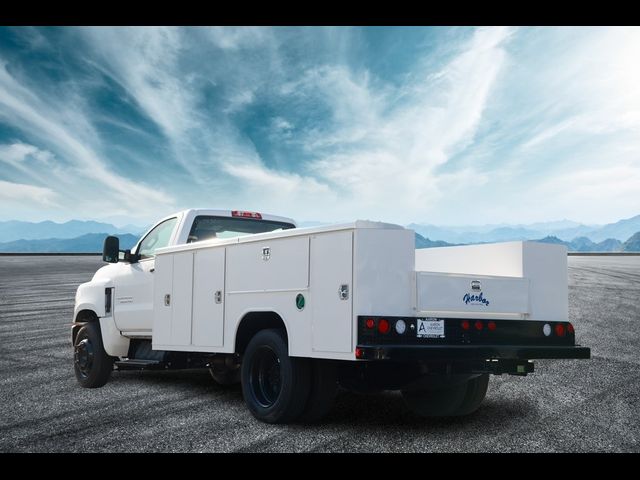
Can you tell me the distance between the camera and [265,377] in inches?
262

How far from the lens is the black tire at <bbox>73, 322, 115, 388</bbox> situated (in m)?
9.27

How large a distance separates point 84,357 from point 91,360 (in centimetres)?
19

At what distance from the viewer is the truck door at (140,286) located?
8.77 meters

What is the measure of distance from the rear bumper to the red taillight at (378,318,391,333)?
5.3 inches

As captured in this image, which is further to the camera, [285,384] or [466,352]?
[285,384]

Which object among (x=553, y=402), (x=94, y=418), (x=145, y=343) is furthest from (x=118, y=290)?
(x=553, y=402)

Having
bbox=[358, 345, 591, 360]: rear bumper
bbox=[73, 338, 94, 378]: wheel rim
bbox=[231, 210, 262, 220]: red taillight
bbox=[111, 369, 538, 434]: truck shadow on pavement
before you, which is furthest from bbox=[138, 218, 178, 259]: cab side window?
bbox=[358, 345, 591, 360]: rear bumper

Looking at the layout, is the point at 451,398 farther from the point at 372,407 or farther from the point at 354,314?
the point at 354,314

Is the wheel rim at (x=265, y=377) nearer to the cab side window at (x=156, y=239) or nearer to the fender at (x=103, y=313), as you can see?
the cab side window at (x=156, y=239)

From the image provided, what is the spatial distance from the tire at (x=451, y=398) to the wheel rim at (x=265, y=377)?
1.43 meters

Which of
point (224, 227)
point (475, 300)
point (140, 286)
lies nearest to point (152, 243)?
point (140, 286)

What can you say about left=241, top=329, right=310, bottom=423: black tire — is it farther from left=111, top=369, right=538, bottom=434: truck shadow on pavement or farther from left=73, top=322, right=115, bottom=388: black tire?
left=73, top=322, right=115, bottom=388: black tire

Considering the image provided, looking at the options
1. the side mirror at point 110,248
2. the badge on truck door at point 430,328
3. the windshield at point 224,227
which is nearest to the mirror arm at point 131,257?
the side mirror at point 110,248
